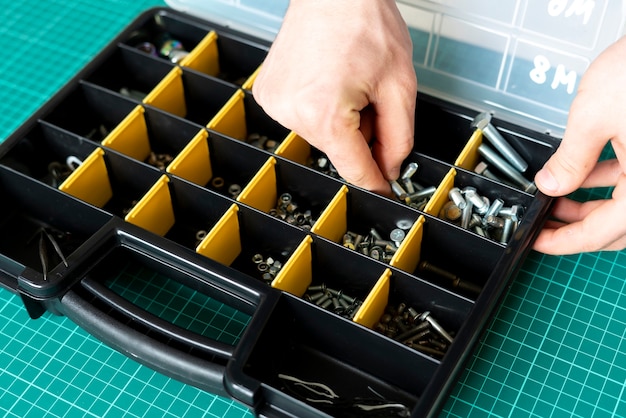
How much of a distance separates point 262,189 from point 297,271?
261 mm

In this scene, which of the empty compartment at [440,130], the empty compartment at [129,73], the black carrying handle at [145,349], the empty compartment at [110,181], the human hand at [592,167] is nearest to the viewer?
the human hand at [592,167]

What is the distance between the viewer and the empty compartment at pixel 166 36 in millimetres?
2373

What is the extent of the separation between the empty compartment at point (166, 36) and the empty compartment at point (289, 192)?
0.55 m

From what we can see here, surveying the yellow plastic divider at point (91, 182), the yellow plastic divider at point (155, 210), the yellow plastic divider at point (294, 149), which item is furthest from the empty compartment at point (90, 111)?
the yellow plastic divider at point (294, 149)

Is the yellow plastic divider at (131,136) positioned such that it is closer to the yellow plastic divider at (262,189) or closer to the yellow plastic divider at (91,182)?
the yellow plastic divider at (91,182)

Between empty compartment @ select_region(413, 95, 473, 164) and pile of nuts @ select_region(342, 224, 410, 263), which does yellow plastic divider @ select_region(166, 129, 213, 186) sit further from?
empty compartment @ select_region(413, 95, 473, 164)

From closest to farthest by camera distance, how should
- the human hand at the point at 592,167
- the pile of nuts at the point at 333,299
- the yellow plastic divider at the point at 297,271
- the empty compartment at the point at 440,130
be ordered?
the human hand at the point at 592,167, the yellow plastic divider at the point at 297,271, the pile of nuts at the point at 333,299, the empty compartment at the point at 440,130

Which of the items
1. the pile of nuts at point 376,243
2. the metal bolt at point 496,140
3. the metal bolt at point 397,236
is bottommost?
the pile of nuts at point 376,243

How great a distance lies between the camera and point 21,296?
187 centimetres

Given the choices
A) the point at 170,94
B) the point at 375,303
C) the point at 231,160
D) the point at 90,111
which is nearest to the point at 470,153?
the point at 375,303

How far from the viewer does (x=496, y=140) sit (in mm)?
2059

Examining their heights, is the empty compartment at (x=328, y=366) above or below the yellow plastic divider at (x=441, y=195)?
below

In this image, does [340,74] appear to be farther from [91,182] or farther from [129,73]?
[129,73]

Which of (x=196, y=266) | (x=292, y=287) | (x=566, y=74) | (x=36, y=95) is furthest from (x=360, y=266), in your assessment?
(x=36, y=95)
